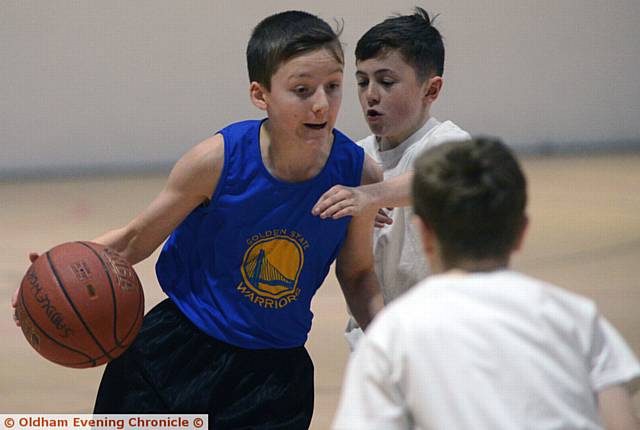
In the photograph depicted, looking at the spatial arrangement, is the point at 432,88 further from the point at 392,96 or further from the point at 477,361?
the point at 477,361

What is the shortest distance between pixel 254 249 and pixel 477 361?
4.40ft

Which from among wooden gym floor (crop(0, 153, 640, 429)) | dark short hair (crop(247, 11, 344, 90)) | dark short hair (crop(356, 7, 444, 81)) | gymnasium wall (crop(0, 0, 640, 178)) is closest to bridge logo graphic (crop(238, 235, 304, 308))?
dark short hair (crop(247, 11, 344, 90))

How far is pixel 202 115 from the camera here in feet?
37.5

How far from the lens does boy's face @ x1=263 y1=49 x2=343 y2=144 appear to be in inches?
107

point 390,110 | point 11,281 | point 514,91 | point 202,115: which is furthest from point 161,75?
point 390,110

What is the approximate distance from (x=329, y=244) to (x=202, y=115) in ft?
28.7

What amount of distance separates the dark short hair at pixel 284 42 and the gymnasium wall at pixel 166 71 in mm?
8114

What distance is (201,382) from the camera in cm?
278

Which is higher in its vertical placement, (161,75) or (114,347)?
(114,347)

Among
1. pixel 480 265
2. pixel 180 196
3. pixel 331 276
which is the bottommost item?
pixel 331 276

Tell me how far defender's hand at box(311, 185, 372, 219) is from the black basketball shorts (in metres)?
0.48

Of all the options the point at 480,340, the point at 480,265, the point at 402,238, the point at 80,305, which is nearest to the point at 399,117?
the point at 402,238

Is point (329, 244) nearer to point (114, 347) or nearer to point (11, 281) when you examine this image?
point (114, 347)

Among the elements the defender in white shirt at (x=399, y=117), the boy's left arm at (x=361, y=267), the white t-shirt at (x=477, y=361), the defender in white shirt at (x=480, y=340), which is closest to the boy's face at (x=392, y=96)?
the defender in white shirt at (x=399, y=117)
